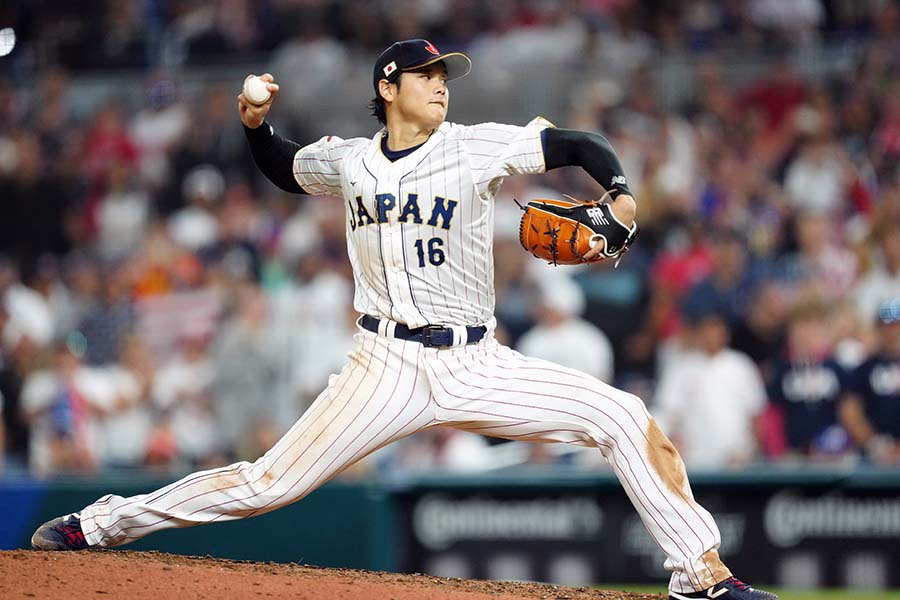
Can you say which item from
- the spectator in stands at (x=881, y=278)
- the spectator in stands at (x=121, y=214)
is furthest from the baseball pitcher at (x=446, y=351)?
the spectator in stands at (x=121, y=214)

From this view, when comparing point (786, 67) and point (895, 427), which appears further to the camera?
point (786, 67)

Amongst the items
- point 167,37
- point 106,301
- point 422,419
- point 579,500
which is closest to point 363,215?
point 422,419

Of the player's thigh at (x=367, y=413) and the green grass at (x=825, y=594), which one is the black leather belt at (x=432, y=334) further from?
the green grass at (x=825, y=594)

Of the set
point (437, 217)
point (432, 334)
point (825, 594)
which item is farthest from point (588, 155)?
point (825, 594)

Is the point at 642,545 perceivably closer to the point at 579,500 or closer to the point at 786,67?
the point at 579,500

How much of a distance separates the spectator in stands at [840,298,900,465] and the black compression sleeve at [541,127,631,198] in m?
4.58

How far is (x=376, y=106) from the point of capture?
4992mm

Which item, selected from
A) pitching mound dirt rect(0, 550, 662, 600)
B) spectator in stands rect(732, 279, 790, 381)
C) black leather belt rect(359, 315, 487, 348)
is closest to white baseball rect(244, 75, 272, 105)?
black leather belt rect(359, 315, 487, 348)

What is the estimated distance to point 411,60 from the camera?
15.4 ft

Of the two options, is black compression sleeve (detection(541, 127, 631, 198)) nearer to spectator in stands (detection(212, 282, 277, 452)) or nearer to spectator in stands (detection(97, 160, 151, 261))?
spectator in stands (detection(212, 282, 277, 452))

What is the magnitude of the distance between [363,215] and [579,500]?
3859mm

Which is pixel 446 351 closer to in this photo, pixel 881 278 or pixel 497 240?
pixel 881 278

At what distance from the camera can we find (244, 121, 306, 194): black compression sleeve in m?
4.96

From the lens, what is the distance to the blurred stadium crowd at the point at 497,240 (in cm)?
891
